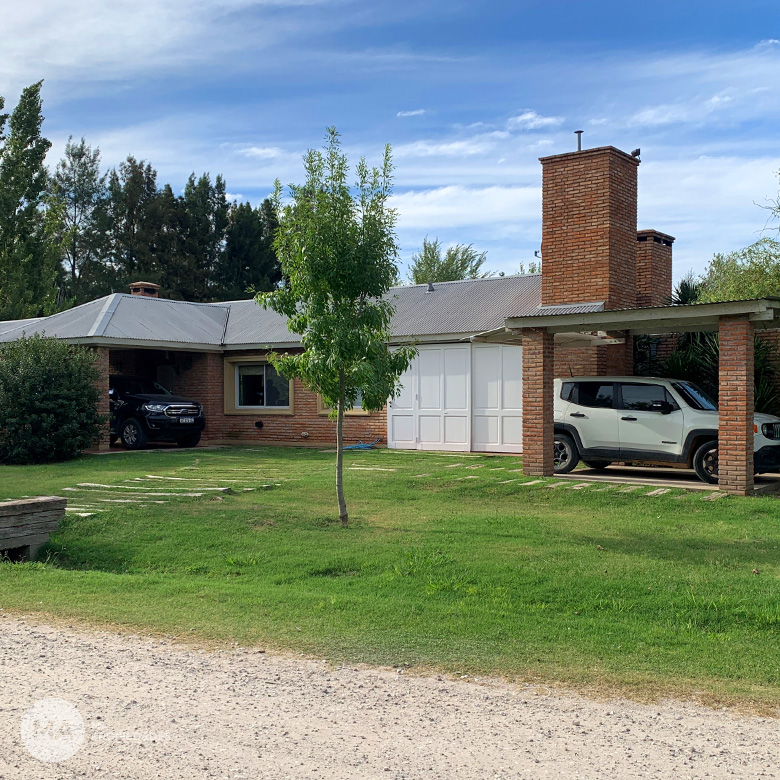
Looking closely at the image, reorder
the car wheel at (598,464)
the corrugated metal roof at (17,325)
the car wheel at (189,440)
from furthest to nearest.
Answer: the corrugated metal roof at (17,325) → the car wheel at (189,440) → the car wheel at (598,464)

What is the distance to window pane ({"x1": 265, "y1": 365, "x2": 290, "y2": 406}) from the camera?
23.0 meters

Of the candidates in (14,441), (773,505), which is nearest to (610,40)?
(773,505)

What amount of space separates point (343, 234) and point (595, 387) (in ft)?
21.4

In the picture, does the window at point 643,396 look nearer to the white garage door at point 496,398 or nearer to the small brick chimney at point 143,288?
the white garage door at point 496,398

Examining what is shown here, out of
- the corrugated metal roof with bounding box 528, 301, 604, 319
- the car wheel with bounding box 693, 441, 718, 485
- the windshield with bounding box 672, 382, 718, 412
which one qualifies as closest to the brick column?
the car wheel with bounding box 693, 441, 718, 485

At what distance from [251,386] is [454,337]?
7035 mm

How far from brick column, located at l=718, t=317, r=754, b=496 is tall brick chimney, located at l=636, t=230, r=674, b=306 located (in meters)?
7.26

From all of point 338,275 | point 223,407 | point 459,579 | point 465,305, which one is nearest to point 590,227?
point 465,305

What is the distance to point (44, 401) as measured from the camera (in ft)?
58.6

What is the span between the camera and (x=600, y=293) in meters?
17.8

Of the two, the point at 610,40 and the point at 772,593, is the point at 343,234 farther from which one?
the point at 610,40

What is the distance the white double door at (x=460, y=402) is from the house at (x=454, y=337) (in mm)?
25

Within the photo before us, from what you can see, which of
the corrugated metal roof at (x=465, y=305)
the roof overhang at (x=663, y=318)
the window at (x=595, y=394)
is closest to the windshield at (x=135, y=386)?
the corrugated metal roof at (x=465, y=305)

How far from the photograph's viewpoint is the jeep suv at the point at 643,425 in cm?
1320
